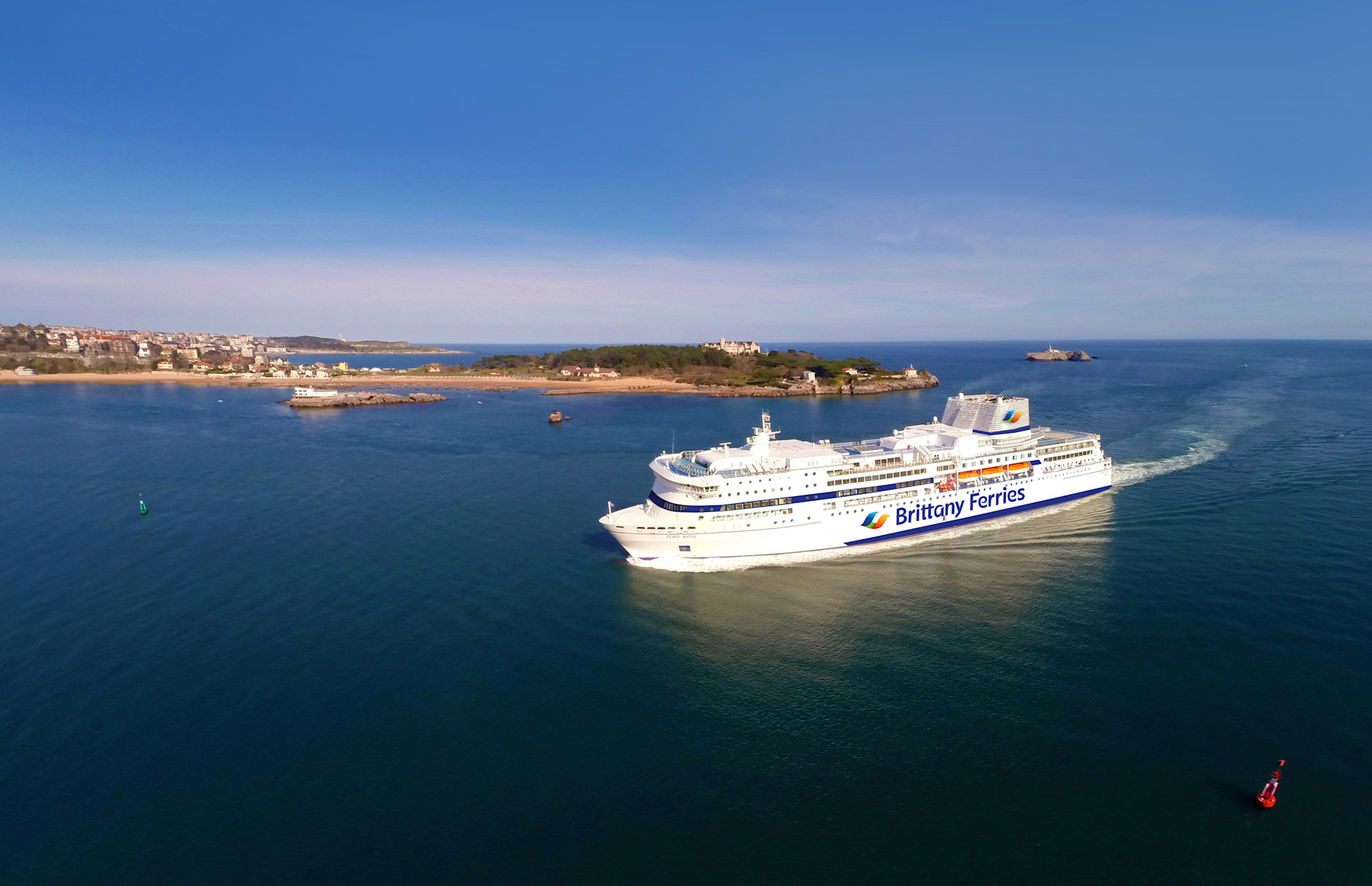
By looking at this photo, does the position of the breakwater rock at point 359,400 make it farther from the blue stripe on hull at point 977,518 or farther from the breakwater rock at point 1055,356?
the breakwater rock at point 1055,356

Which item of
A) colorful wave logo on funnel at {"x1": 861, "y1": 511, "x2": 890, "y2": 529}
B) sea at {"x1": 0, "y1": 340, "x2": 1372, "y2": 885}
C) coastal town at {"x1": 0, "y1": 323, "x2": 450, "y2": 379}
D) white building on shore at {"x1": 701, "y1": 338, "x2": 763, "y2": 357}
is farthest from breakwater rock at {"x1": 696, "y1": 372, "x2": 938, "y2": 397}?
coastal town at {"x1": 0, "y1": 323, "x2": 450, "y2": 379}

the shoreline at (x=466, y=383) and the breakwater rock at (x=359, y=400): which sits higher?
the shoreline at (x=466, y=383)

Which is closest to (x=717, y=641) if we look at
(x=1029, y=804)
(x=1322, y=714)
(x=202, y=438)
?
(x=1029, y=804)

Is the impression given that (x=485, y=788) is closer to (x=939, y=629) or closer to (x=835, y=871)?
(x=835, y=871)

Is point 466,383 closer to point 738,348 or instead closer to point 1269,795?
point 738,348

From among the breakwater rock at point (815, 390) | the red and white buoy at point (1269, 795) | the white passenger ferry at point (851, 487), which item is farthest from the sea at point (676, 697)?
the breakwater rock at point (815, 390)

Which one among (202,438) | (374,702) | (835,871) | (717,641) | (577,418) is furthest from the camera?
(577,418)

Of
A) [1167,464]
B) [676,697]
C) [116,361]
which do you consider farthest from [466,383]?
[676,697]
